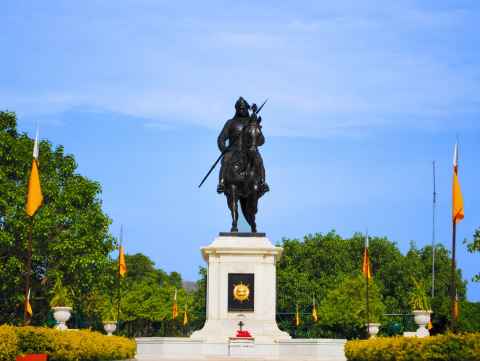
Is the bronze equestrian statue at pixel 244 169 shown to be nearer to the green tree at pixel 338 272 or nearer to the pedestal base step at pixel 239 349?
the pedestal base step at pixel 239 349

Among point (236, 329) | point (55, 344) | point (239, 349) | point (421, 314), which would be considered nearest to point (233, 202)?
point (236, 329)

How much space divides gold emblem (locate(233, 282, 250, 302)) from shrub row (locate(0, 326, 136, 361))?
24.4 ft

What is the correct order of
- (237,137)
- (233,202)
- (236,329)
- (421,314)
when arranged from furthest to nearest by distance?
(237,137) < (233,202) < (421,314) < (236,329)

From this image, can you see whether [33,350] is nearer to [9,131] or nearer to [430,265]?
[9,131]

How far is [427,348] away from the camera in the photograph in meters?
24.1

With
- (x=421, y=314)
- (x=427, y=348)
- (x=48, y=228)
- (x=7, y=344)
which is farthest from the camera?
(x=48, y=228)

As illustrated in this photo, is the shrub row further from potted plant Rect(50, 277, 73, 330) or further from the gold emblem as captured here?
the gold emblem

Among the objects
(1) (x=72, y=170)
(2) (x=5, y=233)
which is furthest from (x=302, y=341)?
(1) (x=72, y=170)

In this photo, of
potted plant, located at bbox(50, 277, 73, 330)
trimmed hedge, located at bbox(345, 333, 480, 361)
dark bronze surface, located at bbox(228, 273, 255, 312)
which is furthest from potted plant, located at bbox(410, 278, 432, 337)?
potted plant, located at bbox(50, 277, 73, 330)

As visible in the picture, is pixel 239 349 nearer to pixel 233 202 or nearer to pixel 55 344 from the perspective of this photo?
pixel 233 202

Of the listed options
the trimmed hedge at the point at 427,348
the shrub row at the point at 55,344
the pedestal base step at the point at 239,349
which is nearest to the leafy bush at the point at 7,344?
the shrub row at the point at 55,344

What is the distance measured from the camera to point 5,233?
53344 millimetres

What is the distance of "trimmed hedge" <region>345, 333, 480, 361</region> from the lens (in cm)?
2321

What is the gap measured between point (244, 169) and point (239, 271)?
4.10m
